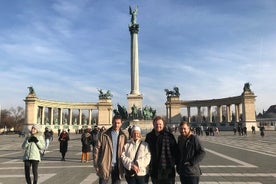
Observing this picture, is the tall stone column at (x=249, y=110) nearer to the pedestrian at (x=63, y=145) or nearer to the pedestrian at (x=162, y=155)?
the pedestrian at (x=63, y=145)

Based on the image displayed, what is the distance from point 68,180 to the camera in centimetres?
1190

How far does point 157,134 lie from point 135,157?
2.01ft

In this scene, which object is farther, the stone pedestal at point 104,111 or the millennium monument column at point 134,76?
the stone pedestal at point 104,111

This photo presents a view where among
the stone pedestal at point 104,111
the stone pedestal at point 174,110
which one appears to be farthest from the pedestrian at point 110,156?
the stone pedestal at point 104,111

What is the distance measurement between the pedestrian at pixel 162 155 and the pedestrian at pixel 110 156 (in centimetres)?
71

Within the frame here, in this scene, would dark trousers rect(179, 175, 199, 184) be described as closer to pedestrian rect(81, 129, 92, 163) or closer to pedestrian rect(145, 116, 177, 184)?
pedestrian rect(145, 116, 177, 184)

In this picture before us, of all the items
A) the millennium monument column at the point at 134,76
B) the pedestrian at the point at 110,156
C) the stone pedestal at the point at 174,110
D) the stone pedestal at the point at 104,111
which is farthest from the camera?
the stone pedestal at the point at 104,111

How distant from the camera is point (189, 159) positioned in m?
6.00

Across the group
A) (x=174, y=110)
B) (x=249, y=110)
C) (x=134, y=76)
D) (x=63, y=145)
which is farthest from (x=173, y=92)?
(x=63, y=145)

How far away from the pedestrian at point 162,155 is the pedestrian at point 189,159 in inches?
5.5

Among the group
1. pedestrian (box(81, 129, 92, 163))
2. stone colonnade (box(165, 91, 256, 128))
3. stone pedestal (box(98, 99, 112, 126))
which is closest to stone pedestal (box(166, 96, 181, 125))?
stone colonnade (box(165, 91, 256, 128))

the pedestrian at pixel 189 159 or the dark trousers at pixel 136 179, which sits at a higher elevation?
the pedestrian at pixel 189 159

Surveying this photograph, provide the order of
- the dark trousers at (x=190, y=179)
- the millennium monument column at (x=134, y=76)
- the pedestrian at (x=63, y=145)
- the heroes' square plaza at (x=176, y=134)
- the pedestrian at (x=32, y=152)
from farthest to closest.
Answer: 1. the millennium monument column at (x=134, y=76)
2. the pedestrian at (x=63, y=145)
3. the heroes' square plaza at (x=176, y=134)
4. the pedestrian at (x=32, y=152)
5. the dark trousers at (x=190, y=179)

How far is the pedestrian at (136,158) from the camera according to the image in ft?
19.7
